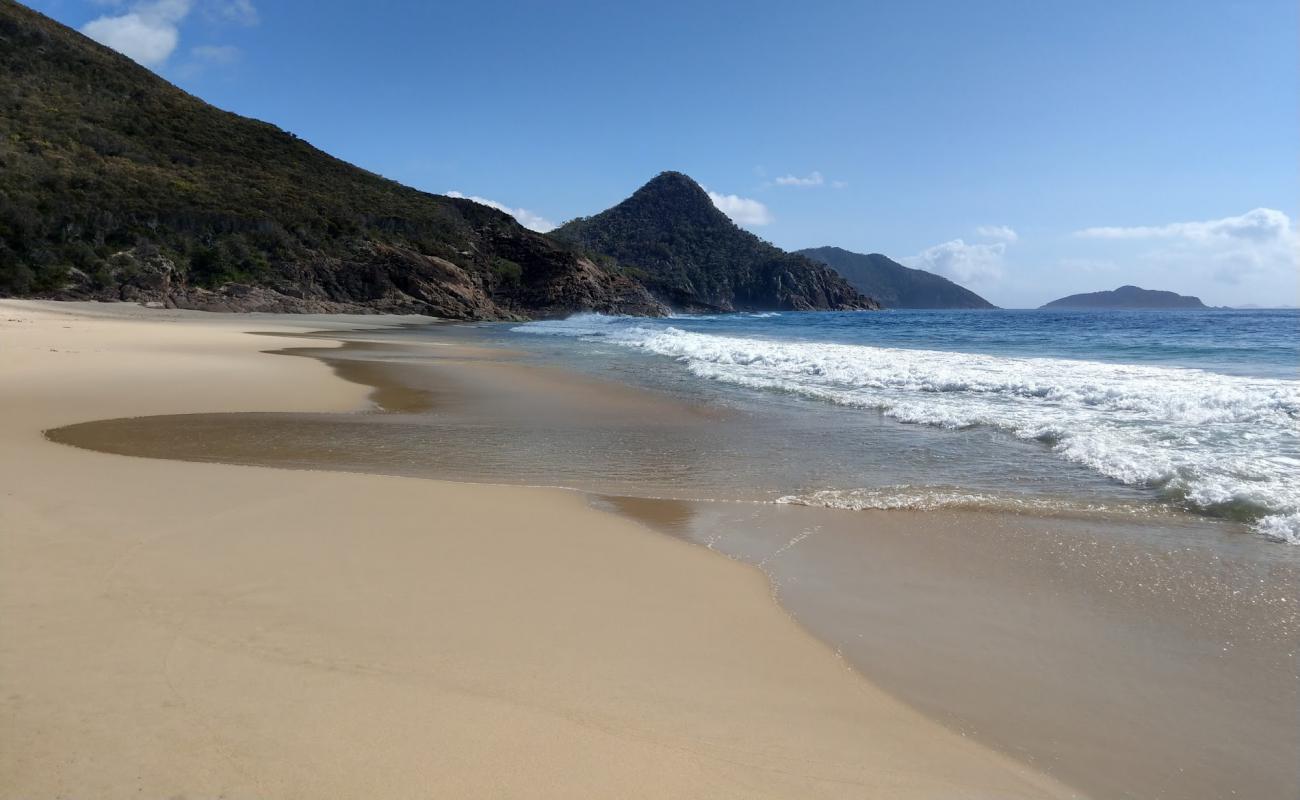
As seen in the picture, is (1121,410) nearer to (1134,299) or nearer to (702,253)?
(702,253)

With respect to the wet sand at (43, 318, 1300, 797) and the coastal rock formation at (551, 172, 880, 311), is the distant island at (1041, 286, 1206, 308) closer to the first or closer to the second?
the coastal rock formation at (551, 172, 880, 311)

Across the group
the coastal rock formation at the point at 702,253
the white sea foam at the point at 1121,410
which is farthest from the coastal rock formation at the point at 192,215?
the coastal rock formation at the point at 702,253

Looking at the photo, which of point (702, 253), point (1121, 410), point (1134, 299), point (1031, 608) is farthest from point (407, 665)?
point (1134, 299)

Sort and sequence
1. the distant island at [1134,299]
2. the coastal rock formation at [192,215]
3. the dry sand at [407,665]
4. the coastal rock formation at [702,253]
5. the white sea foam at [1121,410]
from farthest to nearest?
the distant island at [1134,299] → the coastal rock formation at [702,253] → the coastal rock formation at [192,215] → the white sea foam at [1121,410] → the dry sand at [407,665]

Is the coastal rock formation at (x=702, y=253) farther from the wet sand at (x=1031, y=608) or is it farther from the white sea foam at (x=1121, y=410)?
the wet sand at (x=1031, y=608)

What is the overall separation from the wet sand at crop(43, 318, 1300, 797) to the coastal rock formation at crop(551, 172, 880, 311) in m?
110

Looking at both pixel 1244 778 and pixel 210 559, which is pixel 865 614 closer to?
pixel 1244 778

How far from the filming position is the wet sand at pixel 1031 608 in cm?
252

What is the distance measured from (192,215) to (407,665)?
47.3 m

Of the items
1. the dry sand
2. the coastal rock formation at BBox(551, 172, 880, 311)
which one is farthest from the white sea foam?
the coastal rock formation at BBox(551, 172, 880, 311)

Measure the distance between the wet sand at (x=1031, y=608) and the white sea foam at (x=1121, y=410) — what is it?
1265 mm

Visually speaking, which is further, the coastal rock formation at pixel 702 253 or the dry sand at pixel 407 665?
the coastal rock formation at pixel 702 253

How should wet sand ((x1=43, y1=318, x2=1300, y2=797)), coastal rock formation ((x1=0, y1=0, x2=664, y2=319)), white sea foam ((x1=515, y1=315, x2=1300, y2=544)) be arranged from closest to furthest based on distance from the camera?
wet sand ((x1=43, y1=318, x2=1300, y2=797))
white sea foam ((x1=515, y1=315, x2=1300, y2=544))
coastal rock formation ((x1=0, y1=0, x2=664, y2=319))

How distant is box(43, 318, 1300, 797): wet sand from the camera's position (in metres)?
2.52
